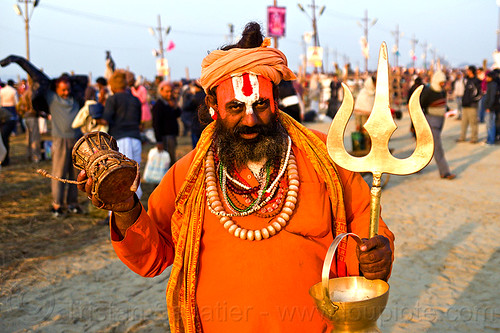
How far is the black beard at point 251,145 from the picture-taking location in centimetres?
227

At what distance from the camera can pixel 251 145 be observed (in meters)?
2.29

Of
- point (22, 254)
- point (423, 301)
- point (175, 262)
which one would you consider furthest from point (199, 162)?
point (22, 254)

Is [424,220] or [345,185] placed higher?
[345,185]

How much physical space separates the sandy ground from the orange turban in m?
2.53

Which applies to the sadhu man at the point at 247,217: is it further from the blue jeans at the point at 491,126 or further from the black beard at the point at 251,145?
the blue jeans at the point at 491,126

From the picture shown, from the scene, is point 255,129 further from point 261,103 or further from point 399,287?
point 399,287

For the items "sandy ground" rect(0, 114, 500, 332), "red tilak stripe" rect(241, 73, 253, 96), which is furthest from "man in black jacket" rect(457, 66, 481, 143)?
"red tilak stripe" rect(241, 73, 253, 96)

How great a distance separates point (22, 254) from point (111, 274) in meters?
1.38

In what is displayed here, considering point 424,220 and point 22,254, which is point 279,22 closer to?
point 424,220

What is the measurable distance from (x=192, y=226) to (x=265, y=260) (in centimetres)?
39

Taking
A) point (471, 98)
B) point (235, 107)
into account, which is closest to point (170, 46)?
point (471, 98)

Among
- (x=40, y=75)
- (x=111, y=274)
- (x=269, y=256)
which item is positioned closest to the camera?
(x=269, y=256)

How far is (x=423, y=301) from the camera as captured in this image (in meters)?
4.35

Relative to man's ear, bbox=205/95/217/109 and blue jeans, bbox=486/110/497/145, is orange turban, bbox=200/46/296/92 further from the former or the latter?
blue jeans, bbox=486/110/497/145
